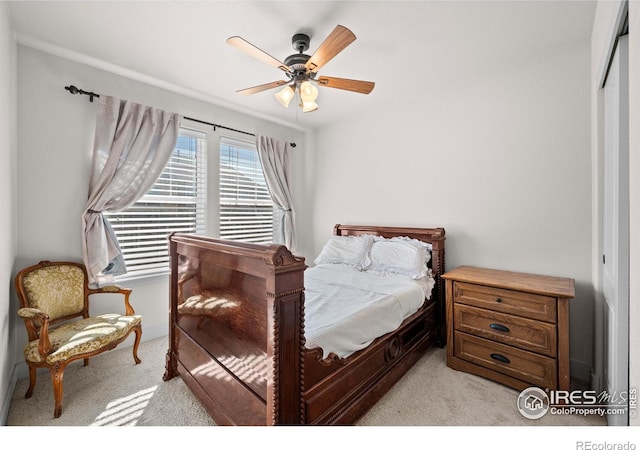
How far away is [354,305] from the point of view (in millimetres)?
1994

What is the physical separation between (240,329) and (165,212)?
6.89 feet

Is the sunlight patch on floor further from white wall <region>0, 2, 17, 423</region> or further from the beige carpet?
white wall <region>0, 2, 17, 423</region>

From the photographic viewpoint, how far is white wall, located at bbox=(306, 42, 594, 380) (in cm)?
230

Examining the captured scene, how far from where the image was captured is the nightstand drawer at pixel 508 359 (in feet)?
6.44

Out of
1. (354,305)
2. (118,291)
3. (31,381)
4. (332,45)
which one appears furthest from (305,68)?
(31,381)

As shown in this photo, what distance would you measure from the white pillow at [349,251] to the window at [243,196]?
1.11m

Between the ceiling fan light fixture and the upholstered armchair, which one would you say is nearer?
the upholstered armchair

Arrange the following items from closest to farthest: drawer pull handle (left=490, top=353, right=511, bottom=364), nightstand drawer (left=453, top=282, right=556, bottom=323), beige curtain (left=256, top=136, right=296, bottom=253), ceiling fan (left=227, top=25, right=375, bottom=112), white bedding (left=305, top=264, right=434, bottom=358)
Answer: white bedding (left=305, top=264, right=434, bottom=358)
ceiling fan (left=227, top=25, right=375, bottom=112)
nightstand drawer (left=453, top=282, right=556, bottom=323)
drawer pull handle (left=490, top=353, right=511, bottom=364)
beige curtain (left=256, top=136, right=296, bottom=253)

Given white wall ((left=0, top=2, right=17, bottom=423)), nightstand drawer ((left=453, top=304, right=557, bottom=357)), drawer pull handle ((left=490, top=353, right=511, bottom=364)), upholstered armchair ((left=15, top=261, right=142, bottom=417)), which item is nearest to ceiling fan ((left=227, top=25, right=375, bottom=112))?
white wall ((left=0, top=2, right=17, bottom=423))

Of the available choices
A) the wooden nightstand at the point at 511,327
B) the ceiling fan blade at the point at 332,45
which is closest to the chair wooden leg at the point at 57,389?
the ceiling fan blade at the point at 332,45

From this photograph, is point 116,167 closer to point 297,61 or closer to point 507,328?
point 297,61

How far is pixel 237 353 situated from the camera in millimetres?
1539

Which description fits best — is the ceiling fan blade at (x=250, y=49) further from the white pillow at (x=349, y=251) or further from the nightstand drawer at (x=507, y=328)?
the nightstand drawer at (x=507, y=328)

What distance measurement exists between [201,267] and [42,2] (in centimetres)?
202
